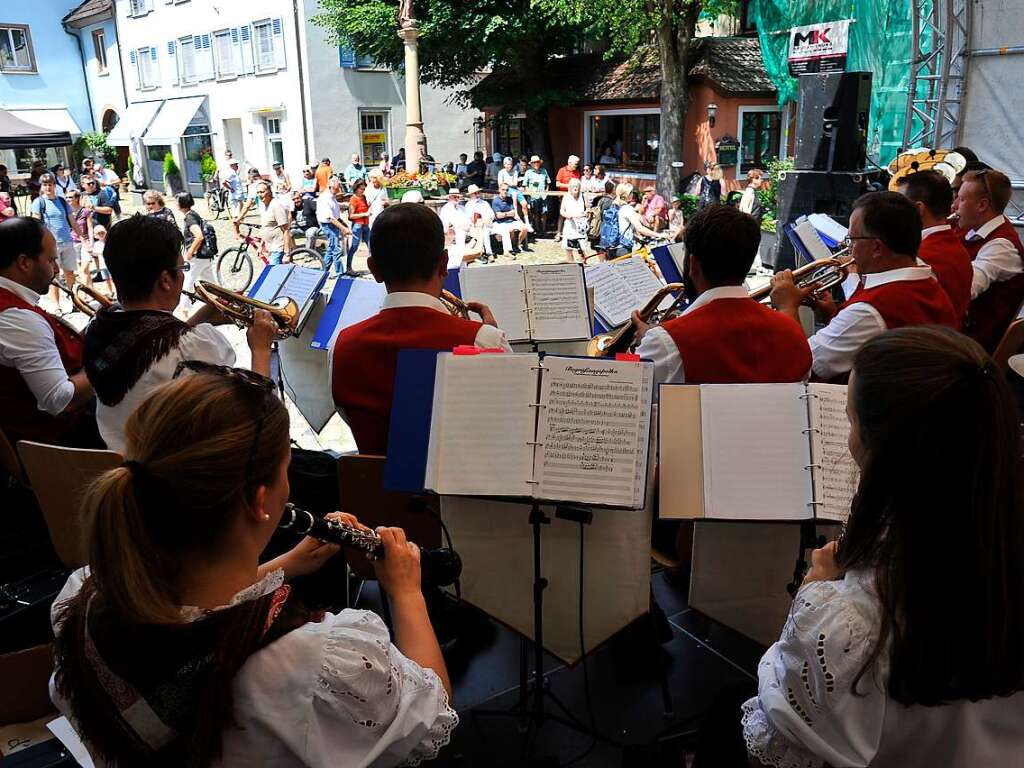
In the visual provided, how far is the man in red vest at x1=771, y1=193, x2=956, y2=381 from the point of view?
2885mm

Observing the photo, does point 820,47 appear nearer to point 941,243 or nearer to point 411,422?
point 941,243

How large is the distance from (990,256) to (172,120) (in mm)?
26163

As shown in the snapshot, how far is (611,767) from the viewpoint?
2.32 m

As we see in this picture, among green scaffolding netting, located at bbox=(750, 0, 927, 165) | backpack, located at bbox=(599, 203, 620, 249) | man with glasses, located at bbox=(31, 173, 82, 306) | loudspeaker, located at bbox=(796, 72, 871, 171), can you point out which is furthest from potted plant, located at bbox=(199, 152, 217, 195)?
loudspeaker, located at bbox=(796, 72, 871, 171)

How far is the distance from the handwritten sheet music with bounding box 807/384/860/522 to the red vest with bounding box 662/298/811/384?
44 centimetres

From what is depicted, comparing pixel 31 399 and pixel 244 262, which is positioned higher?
pixel 31 399

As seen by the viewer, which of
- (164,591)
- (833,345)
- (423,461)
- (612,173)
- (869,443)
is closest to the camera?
(164,591)

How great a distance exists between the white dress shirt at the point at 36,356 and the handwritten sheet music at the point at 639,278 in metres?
2.57

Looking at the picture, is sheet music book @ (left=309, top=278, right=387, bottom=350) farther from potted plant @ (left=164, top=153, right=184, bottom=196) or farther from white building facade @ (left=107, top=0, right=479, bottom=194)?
potted plant @ (left=164, top=153, right=184, bottom=196)

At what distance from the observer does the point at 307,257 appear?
1333 centimetres

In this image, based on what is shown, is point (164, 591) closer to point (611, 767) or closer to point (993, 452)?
point (993, 452)

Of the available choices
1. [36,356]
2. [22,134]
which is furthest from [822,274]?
[22,134]

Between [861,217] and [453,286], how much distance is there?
1842 mm

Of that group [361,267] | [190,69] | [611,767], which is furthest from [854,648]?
[190,69]
